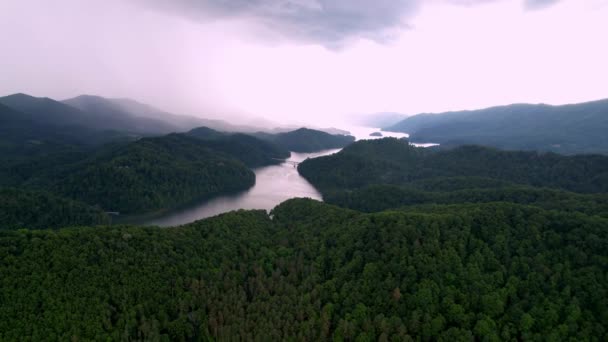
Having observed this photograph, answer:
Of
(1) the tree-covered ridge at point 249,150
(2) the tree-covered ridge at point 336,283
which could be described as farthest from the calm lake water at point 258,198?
(2) the tree-covered ridge at point 336,283

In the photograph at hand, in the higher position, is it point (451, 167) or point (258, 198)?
point (451, 167)

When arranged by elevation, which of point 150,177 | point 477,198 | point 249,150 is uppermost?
point 249,150

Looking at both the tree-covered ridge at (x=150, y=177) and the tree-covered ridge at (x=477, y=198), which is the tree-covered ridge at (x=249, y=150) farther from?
the tree-covered ridge at (x=477, y=198)

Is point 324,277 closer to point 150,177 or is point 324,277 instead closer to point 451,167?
point 150,177

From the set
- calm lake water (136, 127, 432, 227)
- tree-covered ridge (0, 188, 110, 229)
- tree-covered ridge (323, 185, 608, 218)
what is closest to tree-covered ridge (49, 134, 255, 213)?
calm lake water (136, 127, 432, 227)

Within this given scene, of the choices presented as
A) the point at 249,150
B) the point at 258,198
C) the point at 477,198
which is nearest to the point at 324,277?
the point at 477,198

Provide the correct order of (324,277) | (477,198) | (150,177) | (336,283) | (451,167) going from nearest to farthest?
(336,283) < (324,277) < (477,198) < (150,177) < (451,167)

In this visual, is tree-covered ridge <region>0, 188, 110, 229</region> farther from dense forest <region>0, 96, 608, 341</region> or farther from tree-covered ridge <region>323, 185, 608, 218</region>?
tree-covered ridge <region>323, 185, 608, 218</region>
